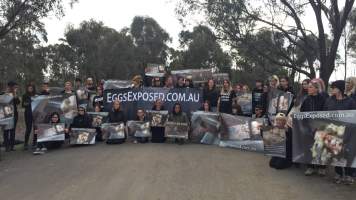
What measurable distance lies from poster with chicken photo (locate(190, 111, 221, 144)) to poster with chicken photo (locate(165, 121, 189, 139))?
455 mm

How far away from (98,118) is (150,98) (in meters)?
1.88

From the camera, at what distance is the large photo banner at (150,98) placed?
1552 cm

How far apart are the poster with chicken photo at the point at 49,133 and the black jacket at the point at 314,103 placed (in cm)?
706

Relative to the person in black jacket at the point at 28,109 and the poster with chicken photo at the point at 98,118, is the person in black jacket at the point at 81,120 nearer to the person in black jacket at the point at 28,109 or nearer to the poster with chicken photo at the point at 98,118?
the poster with chicken photo at the point at 98,118

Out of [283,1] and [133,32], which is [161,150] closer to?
[283,1]

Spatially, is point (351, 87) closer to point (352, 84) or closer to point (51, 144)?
point (352, 84)

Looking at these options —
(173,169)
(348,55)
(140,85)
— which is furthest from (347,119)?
(348,55)

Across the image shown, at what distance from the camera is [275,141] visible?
1053 cm

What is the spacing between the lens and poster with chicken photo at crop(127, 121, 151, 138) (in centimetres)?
1451

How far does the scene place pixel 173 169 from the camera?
10578 millimetres

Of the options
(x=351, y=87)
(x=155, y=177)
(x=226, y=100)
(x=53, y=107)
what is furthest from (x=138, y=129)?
(x=351, y=87)

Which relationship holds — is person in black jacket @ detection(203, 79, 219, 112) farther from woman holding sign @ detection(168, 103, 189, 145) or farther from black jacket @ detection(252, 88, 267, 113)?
black jacket @ detection(252, 88, 267, 113)

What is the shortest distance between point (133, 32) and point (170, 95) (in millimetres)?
53890

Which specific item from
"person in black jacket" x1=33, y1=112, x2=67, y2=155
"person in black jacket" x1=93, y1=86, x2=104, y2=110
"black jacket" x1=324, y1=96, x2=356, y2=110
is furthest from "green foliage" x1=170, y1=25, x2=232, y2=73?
"black jacket" x1=324, y1=96, x2=356, y2=110
